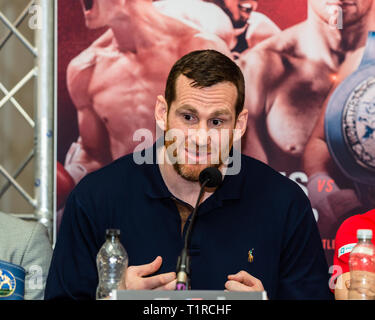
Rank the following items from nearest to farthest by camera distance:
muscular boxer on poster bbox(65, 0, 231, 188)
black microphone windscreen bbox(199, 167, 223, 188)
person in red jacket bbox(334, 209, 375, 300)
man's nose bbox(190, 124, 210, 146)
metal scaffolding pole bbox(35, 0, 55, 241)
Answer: black microphone windscreen bbox(199, 167, 223, 188)
man's nose bbox(190, 124, 210, 146)
person in red jacket bbox(334, 209, 375, 300)
metal scaffolding pole bbox(35, 0, 55, 241)
muscular boxer on poster bbox(65, 0, 231, 188)

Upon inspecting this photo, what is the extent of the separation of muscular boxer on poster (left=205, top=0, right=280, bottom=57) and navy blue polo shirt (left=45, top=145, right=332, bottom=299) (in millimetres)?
933

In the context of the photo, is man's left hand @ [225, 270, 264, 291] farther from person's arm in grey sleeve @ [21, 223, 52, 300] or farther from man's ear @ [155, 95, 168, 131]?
person's arm in grey sleeve @ [21, 223, 52, 300]

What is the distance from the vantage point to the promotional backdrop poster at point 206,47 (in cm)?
291

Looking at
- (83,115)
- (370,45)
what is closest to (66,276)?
(83,115)

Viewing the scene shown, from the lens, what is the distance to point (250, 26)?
2943 millimetres

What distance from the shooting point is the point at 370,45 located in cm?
292

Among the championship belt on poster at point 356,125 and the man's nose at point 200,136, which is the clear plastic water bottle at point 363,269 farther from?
the championship belt on poster at point 356,125

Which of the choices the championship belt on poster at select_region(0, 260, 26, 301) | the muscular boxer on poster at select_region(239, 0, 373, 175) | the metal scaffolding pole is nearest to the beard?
the championship belt on poster at select_region(0, 260, 26, 301)

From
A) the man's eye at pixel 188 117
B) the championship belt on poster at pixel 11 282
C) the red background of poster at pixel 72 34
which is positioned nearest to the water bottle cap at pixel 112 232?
the championship belt on poster at pixel 11 282

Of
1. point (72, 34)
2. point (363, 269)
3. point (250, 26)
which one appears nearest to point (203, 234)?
point (363, 269)

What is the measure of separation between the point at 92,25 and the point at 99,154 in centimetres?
64

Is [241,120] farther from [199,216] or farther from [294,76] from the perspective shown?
[294,76]

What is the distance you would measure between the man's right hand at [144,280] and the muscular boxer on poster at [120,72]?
51.7 inches

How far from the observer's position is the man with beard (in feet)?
6.66
